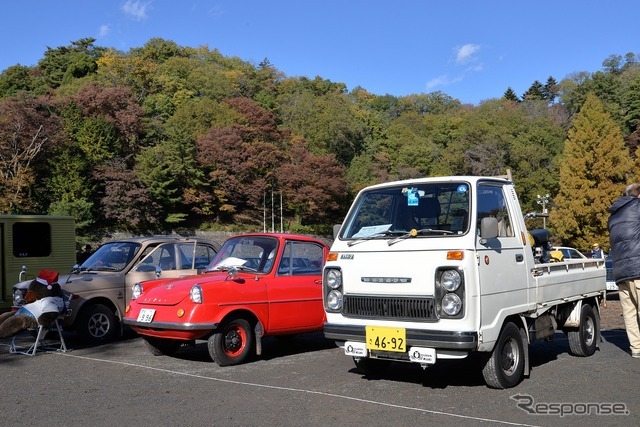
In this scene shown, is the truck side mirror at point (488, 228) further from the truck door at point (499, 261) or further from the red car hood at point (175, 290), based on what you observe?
the red car hood at point (175, 290)

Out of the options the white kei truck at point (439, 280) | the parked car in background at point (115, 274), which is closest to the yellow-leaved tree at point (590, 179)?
the parked car in background at point (115, 274)

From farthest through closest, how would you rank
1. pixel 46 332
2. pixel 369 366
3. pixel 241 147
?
1. pixel 241 147
2. pixel 46 332
3. pixel 369 366

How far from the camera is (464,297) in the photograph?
5859 mm

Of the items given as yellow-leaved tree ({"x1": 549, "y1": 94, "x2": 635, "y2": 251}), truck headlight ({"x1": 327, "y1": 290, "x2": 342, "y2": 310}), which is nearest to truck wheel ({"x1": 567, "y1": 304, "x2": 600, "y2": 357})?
truck headlight ({"x1": 327, "y1": 290, "x2": 342, "y2": 310})

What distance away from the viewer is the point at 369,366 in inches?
290

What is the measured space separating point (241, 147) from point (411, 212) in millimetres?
51087

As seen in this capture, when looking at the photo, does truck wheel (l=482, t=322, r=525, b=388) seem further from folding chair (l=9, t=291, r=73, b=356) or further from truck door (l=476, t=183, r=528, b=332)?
folding chair (l=9, t=291, r=73, b=356)

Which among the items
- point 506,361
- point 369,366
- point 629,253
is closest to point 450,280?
point 506,361

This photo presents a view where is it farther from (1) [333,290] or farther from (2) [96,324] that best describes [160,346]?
(1) [333,290]

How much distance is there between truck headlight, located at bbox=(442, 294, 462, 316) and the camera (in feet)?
19.3

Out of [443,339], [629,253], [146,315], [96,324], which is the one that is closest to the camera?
[443,339]

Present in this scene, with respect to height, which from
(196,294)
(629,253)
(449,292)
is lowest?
(196,294)

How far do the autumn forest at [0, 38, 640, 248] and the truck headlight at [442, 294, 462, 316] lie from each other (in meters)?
36.8

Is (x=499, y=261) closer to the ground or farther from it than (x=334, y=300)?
farther from it
